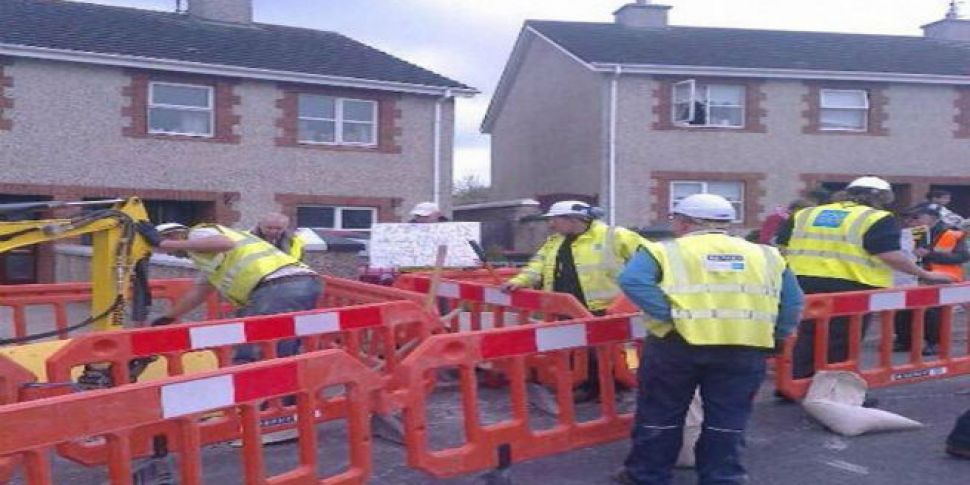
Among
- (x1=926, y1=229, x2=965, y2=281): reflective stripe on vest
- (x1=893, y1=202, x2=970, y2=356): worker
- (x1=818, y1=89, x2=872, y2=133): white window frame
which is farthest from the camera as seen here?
(x1=818, y1=89, x2=872, y2=133): white window frame

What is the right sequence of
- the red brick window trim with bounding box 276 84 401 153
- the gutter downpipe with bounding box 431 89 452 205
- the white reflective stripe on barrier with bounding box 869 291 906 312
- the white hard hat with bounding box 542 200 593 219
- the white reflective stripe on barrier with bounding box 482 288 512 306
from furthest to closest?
the gutter downpipe with bounding box 431 89 452 205 < the red brick window trim with bounding box 276 84 401 153 < the white reflective stripe on barrier with bounding box 482 288 512 306 < the white hard hat with bounding box 542 200 593 219 < the white reflective stripe on barrier with bounding box 869 291 906 312

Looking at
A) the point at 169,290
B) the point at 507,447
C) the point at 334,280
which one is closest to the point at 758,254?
the point at 507,447

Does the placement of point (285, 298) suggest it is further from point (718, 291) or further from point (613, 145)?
point (613, 145)

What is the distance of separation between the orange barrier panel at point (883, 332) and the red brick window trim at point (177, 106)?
1550 cm


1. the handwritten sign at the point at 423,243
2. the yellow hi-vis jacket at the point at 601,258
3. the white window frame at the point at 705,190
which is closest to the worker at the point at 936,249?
the yellow hi-vis jacket at the point at 601,258

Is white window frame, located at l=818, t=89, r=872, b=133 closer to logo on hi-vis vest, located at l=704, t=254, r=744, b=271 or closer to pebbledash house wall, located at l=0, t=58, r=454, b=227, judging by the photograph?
pebbledash house wall, located at l=0, t=58, r=454, b=227

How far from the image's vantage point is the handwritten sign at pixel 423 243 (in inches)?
465

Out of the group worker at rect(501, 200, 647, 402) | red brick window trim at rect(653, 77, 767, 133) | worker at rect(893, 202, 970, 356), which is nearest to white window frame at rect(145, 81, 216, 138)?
red brick window trim at rect(653, 77, 767, 133)

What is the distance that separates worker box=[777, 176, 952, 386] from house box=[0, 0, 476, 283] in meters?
15.2

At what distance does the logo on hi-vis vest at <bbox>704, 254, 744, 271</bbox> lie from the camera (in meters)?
5.07

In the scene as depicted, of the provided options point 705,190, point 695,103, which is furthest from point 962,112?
point 695,103

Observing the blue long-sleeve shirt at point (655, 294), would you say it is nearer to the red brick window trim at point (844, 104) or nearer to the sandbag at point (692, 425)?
the sandbag at point (692, 425)

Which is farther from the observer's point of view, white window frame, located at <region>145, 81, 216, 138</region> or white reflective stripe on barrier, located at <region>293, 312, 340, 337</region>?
white window frame, located at <region>145, 81, 216, 138</region>

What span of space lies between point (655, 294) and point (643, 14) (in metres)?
23.2
